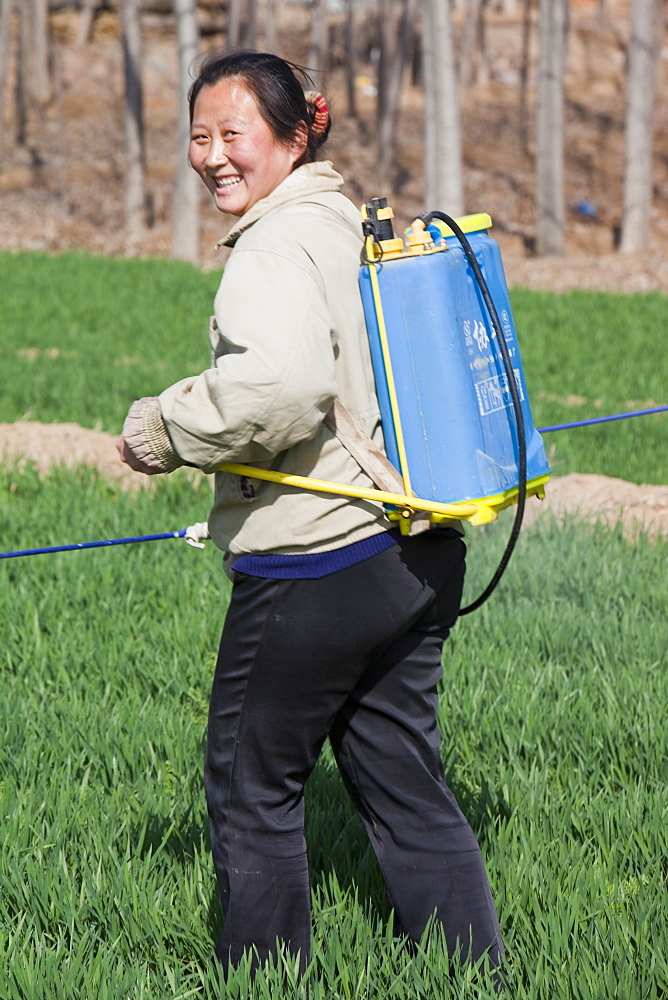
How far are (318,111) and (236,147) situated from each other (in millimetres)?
188

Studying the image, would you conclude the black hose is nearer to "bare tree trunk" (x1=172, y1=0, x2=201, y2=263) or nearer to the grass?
the grass

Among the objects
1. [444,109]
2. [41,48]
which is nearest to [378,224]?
[444,109]

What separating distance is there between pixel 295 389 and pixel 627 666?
2281mm

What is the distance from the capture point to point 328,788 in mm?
2855

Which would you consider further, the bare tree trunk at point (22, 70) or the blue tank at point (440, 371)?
the bare tree trunk at point (22, 70)

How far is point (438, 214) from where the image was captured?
6.28 feet

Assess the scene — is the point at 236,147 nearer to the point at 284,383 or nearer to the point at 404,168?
the point at 284,383

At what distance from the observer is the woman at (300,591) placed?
1854 millimetres

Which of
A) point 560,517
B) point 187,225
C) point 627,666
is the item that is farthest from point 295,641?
point 187,225

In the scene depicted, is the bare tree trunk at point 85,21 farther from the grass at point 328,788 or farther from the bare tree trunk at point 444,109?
the grass at point 328,788

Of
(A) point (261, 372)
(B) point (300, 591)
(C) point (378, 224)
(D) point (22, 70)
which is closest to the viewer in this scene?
(A) point (261, 372)

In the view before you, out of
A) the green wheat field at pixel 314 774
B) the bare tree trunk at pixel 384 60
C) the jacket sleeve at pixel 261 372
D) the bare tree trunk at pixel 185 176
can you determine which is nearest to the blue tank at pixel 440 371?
the jacket sleeve at pixel 261 372

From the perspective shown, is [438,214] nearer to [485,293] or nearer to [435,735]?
[485,293]

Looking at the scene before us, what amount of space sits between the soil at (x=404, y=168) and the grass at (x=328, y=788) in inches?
59.3
